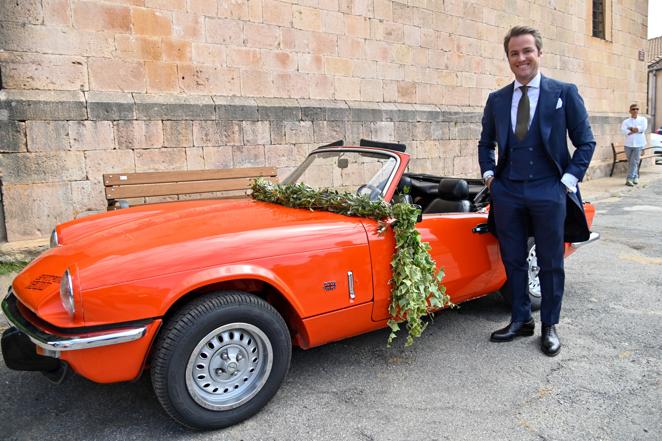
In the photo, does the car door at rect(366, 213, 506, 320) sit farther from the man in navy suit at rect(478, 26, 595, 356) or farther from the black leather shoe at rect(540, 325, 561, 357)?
the black leather shoe at rect(540, 325, 561, 357)

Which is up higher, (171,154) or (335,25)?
(335,25)

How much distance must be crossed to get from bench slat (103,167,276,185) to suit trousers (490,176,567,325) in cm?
417

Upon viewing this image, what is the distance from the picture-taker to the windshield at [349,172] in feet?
11.1

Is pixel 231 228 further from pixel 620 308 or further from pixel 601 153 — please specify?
pixel 601 153

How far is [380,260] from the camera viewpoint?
3.03 m

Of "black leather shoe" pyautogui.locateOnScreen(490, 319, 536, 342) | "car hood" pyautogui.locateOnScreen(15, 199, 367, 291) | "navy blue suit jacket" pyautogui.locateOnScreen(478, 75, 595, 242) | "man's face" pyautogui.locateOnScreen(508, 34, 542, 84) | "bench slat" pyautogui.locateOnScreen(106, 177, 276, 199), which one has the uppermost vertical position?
"man's face" pyautogui.locateOnScreen(508, 34, 542, 84)

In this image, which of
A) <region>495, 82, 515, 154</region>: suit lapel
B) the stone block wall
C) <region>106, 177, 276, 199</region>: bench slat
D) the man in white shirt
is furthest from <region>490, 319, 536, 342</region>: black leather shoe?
the man in white shirt

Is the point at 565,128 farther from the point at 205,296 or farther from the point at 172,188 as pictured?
the point at 172,188

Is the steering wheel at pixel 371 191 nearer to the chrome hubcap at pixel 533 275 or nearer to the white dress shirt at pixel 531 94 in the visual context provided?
the white dress shirt at pixel 531 94

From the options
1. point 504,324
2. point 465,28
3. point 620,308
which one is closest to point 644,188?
point 465,28

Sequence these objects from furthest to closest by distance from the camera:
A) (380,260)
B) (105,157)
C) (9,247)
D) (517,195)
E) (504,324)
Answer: (105,157), (9,247), (504,324), (517,195), (380,260)

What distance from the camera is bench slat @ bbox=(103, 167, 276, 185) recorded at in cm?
611

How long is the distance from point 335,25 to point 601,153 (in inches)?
440

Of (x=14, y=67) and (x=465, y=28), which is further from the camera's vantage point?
(x=465, y=28)
